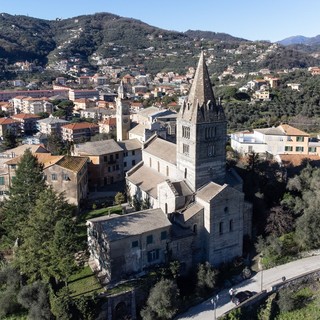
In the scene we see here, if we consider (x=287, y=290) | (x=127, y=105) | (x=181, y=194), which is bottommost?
(x=287, y=290)

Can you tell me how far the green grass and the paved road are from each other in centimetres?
820

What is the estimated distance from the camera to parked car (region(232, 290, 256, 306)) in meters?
35.5

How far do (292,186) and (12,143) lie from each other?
59.3 m

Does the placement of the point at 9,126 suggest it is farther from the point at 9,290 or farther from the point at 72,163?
Answer: the point at 9,290

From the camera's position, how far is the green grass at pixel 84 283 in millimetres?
34125

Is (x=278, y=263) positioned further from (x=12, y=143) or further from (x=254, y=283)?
(x=12, y=143)

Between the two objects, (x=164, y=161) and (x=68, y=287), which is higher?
(x=164, y=161)

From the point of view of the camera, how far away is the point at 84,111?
128 metres

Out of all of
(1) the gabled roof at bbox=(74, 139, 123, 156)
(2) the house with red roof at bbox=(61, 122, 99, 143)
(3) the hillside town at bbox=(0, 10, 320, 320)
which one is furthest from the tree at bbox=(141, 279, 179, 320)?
(2) the house with red roof at bbox=(61, 122, 99, 143)

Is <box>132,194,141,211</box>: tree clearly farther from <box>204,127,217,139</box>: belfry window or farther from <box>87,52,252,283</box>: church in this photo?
<box>204,127,217,139</box>: belfry window

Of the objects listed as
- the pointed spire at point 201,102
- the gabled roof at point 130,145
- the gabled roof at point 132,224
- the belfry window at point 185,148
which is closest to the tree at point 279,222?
the belfry window at point 185,148

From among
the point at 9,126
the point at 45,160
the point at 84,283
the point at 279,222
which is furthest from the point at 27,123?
the point at 279,222

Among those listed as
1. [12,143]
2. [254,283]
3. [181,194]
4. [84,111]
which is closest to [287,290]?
[254,283]

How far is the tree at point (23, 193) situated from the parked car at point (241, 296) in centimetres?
2314
